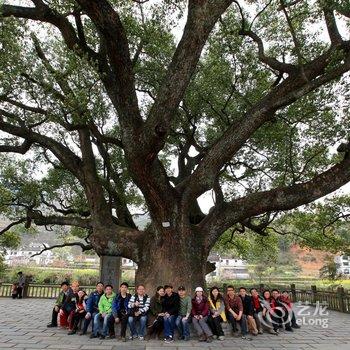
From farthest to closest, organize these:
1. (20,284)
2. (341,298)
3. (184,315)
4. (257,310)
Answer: (20,284)
(341,298)
(257,310)
(184,315)

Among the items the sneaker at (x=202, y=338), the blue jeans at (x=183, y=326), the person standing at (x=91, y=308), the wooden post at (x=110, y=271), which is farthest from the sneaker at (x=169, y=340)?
the wooden post at (x=110, y=271)

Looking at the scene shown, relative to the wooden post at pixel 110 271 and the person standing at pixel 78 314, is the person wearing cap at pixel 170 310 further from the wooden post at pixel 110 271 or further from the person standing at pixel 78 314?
the wooden post at pixel 110 271

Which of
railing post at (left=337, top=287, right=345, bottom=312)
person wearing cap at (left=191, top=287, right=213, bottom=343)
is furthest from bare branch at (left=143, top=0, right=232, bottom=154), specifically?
railing post at (left=337, top=287, right=345, bottom=312)

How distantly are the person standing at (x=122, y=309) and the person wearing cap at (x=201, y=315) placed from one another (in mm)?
1559

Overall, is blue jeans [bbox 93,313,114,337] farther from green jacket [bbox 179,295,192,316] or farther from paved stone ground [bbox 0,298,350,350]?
green jacket [bbox 179,295,192,316]

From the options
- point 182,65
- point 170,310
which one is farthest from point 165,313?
point 182,65

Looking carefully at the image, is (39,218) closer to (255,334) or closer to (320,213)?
(255,334)

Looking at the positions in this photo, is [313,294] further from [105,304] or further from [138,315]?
[105,304]

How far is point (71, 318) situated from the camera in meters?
8.46

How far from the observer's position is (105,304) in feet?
26.5

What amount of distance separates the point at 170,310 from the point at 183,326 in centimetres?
45

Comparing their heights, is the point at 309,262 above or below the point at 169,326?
above

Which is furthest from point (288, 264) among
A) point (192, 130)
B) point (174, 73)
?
point (174, 73)

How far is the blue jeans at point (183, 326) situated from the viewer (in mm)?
7596
